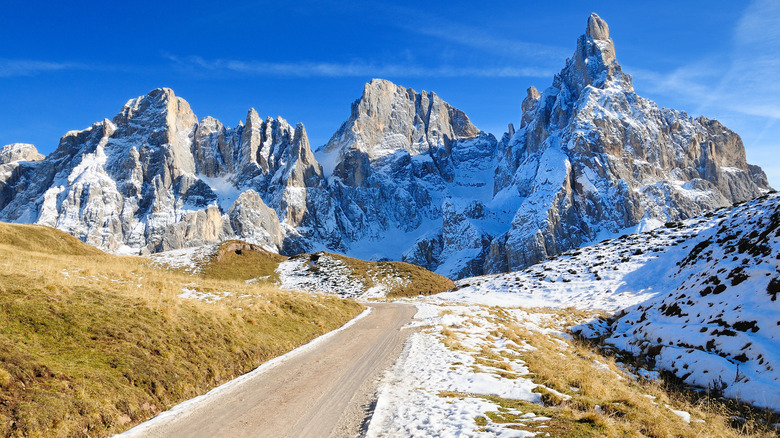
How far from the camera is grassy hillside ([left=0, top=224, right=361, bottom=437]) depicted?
765cm

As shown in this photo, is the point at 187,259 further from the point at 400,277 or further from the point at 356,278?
the point at 400,277

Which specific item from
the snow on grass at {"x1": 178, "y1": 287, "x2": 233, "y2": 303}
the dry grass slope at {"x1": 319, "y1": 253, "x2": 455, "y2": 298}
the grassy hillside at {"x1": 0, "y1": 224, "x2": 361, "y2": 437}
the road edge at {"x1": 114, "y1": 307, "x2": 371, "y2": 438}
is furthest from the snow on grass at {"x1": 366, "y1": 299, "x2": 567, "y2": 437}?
the dry grass slope at {"x1": 319, "y1": 253, "x2": 455, "y2": 298}

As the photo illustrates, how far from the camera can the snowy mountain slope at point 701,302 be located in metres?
12.1

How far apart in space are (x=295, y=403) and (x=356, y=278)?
2164 inches

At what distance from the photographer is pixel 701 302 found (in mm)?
17938

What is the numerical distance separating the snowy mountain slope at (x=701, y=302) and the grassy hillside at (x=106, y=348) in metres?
15.3

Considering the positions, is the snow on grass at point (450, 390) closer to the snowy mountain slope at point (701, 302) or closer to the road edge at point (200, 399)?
the road edge at point (200, 399)

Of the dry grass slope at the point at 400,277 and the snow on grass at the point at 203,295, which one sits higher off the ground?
the dry grass slope at the point at 400,277

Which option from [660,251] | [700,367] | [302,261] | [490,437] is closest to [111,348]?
[490,437]

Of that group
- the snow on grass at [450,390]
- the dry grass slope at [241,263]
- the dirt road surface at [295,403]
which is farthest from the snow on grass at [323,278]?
the dirt road surface at [295,403]

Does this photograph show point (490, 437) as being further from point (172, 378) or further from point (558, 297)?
point (558, 297)

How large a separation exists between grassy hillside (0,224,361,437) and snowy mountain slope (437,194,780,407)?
50.2ft

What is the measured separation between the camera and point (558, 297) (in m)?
38.6

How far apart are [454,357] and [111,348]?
1055 cm
